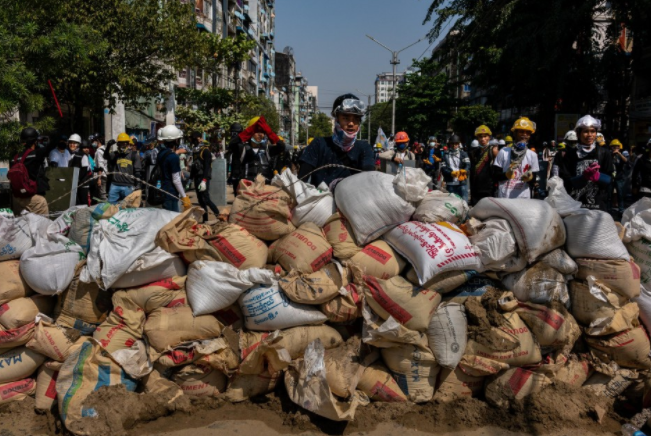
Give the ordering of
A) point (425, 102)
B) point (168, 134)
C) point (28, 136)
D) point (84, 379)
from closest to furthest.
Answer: point (84, 379), point (28, 136), point (168, 134), point (425, 102)

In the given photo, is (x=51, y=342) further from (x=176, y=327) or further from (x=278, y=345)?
(x=278, y=345)

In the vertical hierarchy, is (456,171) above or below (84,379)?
above

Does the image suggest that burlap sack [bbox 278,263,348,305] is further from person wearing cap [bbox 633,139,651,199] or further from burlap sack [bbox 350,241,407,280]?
person wearing cap [bbox 633,139,651,199]

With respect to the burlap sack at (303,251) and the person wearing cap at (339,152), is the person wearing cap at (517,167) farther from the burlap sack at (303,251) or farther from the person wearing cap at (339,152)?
the burlap sack at (303,251)

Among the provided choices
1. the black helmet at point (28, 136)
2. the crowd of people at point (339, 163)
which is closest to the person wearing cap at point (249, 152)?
the crowd of people at point (339, 163)

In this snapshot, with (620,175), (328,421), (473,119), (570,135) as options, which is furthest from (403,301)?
(473,119)

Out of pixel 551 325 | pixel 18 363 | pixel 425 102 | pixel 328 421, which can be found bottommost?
pixel 328 421

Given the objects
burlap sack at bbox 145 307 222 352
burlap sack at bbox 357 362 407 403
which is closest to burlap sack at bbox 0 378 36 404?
burlap sack at bbox 145 307 222 352

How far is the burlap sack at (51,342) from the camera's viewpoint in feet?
9.20

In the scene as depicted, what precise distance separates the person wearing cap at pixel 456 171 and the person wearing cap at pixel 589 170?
3467 mm

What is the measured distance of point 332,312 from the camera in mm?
2883

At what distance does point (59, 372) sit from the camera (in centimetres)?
275

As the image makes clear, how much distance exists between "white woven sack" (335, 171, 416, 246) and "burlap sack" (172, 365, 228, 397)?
1.09m

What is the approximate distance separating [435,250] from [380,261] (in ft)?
1.08
